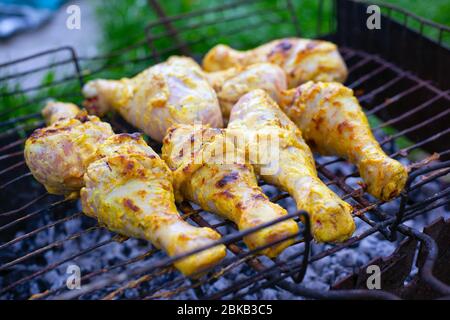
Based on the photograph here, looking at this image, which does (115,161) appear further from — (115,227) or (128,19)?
(128,19)

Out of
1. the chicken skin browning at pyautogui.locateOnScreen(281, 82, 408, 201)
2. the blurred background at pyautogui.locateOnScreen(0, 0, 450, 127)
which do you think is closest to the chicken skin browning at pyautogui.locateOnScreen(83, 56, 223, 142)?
the chicken skin browning at pyautogui.locateOnScreen(281, 82, 408, 201)

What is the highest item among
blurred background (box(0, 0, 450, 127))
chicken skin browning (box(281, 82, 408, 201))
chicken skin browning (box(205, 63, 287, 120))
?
chicken skin browning (box(205, 63, 287, 120))

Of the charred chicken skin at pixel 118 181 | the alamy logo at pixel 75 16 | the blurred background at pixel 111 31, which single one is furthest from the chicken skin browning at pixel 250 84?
the blurred background at pixel 111 31

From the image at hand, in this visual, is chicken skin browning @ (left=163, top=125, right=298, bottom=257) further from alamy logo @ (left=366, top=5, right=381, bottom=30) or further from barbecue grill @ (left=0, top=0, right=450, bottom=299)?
alamy logo @ (left=366, top=5, right=381, bottom=30)

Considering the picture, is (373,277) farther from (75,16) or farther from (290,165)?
(75,16)

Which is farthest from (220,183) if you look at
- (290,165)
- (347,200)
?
(347,200)

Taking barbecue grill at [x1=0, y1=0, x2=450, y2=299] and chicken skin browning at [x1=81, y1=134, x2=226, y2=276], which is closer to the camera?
chicken skin browning at [x1=81, y1=134, x2=226, y2=276]
